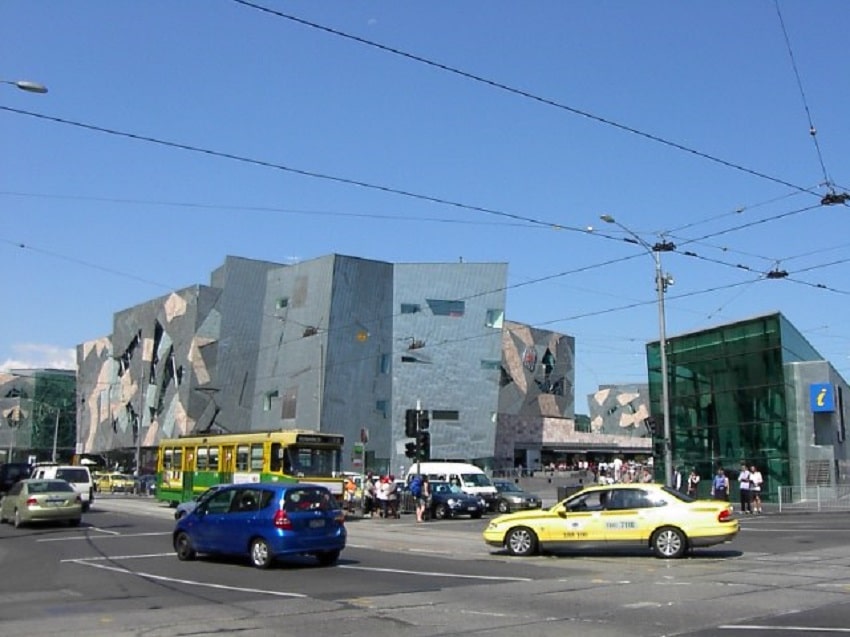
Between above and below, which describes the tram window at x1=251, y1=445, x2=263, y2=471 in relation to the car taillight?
above

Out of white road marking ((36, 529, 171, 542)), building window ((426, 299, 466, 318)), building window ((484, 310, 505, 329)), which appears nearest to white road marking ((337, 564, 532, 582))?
white road marking ((36, 529, 171, 542))

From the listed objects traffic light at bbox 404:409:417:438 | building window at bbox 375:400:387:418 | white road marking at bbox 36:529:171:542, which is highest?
building window at bbox 375:400:387:418

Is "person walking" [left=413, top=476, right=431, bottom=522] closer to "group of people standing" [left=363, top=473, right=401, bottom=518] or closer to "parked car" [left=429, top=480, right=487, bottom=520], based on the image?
"parked car" [left=429, top=480, right=487, bottom=520]

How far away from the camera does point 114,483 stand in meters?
64.2

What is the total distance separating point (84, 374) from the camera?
106375 mm

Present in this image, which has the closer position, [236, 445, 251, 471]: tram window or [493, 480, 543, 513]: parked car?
[236, 445, 251, 471]: tram window

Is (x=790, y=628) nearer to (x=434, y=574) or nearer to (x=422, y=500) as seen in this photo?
(x=434, y=574)

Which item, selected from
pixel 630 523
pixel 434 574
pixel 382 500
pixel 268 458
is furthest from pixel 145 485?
pixel 434 574

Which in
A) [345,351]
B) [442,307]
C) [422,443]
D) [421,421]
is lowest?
[422,443]

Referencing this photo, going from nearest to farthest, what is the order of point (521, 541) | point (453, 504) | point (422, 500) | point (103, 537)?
point (521, 541), point (103, 537), point (422, 500), point (453, 504)

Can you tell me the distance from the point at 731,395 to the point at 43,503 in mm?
31496

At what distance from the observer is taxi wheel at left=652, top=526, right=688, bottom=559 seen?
56.5 feet

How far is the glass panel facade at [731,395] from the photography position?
42000 millimetres

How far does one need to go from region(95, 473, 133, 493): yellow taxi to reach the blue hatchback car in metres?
48.8
